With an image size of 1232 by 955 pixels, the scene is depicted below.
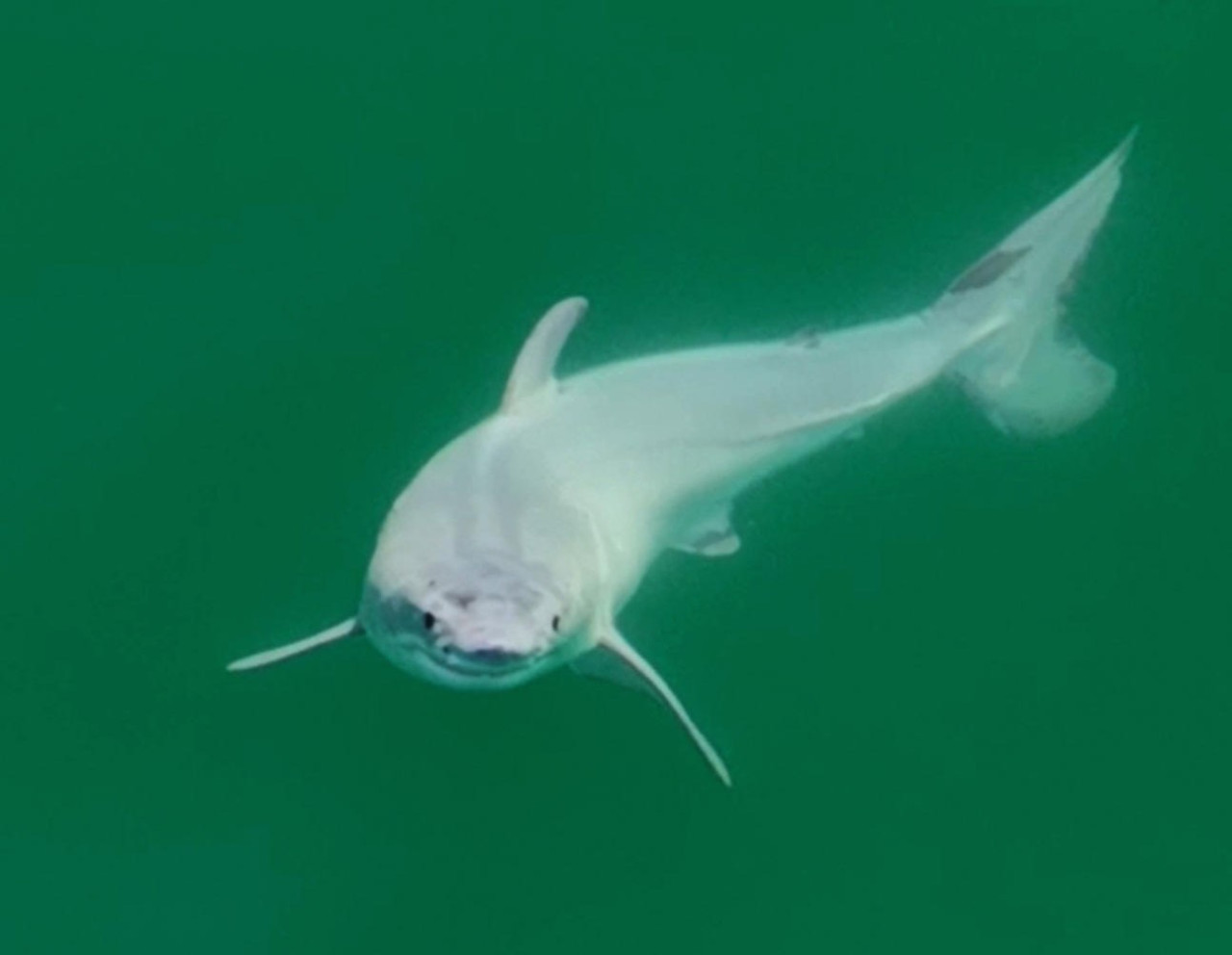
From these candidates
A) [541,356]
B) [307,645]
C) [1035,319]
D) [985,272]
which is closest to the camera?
[307,645]

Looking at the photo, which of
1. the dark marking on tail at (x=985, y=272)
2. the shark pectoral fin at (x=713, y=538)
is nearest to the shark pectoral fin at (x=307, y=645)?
the shark pectoral fin at (x=713, y=538)

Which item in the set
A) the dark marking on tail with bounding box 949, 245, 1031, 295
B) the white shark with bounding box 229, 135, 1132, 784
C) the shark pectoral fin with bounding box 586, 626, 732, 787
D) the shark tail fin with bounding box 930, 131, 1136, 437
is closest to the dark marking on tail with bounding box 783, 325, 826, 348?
the white shark with bounding box 229, 135, 1132, 784

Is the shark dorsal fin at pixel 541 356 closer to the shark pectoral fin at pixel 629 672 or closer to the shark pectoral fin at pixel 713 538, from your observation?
the shark pectoral fin at pixel 713 538

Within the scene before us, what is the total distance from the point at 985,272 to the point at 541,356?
282 centimetres

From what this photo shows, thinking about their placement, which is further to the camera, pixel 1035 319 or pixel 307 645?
pixel 1035 319

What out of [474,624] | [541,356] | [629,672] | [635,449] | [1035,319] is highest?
[541,356]

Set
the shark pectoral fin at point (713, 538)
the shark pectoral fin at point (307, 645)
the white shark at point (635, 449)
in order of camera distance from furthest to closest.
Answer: the shark pectoral fin at point (713, 538), the shark pectoral fin at point (307, 645), the white shark at point (635, 449)

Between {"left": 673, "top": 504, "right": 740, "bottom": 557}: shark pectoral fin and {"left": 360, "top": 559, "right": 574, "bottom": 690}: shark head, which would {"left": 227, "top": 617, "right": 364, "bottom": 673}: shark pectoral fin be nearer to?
{"left": 360, "top": 559, "right": 574, "bottom": 690}: shark head

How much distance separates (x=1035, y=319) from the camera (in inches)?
427

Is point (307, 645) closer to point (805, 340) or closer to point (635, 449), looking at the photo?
point (635, 449)

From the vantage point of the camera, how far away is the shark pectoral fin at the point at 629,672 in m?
8.02

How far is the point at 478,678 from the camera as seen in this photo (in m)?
6.84

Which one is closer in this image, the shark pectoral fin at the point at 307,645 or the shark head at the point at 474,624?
the shark head at the point at 474,624

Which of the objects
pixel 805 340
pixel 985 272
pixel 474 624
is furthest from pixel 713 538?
pixel 474 624
